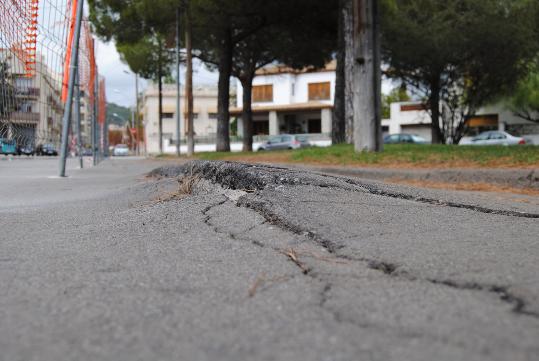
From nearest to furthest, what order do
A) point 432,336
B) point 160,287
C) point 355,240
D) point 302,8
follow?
point 432,336
point 160,287
point 355,240
point 302,8

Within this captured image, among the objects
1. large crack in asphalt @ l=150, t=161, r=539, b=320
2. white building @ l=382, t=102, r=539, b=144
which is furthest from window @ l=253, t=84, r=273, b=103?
large crack in asphalt @ l=150, t=161, r=539, b=320

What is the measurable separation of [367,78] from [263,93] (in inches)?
1714

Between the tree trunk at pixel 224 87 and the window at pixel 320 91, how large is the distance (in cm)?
2783

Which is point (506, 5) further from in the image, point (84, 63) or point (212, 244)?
point (212, 244)

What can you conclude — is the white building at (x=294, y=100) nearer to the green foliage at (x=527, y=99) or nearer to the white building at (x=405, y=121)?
the white building at (x=405, y=121)

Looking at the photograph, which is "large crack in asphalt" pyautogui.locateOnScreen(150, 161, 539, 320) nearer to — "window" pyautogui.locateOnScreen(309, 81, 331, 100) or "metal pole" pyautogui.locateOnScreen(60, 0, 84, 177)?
"metal pole" pyautogui.locateOnScreen(60, 0, 84, 177)

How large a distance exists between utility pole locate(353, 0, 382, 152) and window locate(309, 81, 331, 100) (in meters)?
41.4

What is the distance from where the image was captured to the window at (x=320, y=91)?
52.3 m

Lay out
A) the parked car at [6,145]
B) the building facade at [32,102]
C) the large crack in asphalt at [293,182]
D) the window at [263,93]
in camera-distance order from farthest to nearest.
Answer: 1. the window at [263,93]
2. the parked car at [6,145]
3. the building facade at [32,102]
4. the large crack in asphalt at [293,182]

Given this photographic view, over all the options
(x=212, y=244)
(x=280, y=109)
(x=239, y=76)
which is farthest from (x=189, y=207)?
(x=280, y=109)

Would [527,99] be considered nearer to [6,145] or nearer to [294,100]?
[294,100]

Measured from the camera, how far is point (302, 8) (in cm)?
2098

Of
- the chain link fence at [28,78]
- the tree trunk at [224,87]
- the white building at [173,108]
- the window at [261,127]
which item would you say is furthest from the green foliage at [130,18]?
the white building at [173,108]

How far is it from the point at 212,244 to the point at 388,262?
98cm
